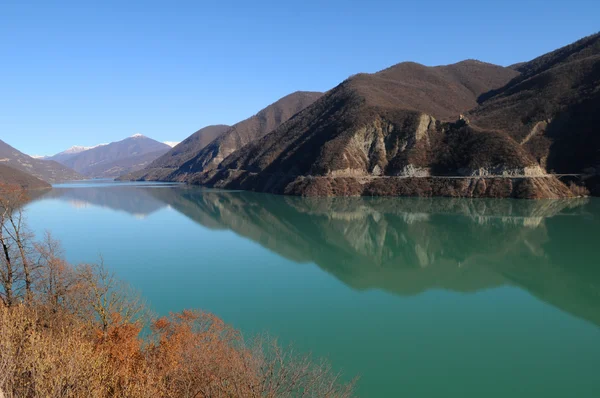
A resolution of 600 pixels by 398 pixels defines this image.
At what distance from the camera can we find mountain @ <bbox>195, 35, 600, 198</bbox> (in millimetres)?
80750

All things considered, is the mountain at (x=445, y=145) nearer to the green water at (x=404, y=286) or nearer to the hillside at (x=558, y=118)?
the hillside at (x=558, y=118)

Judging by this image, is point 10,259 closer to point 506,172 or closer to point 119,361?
point 119,361

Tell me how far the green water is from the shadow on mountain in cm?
23

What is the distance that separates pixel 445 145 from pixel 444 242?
59348 mm

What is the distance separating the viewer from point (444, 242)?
42.9 m

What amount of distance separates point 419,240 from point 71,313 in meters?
37.5

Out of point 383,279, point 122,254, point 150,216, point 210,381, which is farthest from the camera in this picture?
point 150,216

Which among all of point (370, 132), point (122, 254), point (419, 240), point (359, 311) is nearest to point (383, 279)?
point (359, 311)

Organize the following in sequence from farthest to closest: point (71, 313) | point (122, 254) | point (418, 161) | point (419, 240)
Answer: point (418, 161) → point (419, 240) → point (122, 254) → point (71, 313)

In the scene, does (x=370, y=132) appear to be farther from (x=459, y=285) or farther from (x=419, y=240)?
(x=459, y=285)

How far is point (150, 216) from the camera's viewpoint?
239ft

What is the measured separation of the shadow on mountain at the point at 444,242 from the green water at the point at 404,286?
0.23m

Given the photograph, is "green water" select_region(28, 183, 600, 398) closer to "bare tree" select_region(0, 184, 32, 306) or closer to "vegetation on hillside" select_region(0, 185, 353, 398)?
"vegetation on hillside" select_region(0, 185, 353, 398)

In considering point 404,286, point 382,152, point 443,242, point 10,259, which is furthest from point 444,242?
point 382,152
